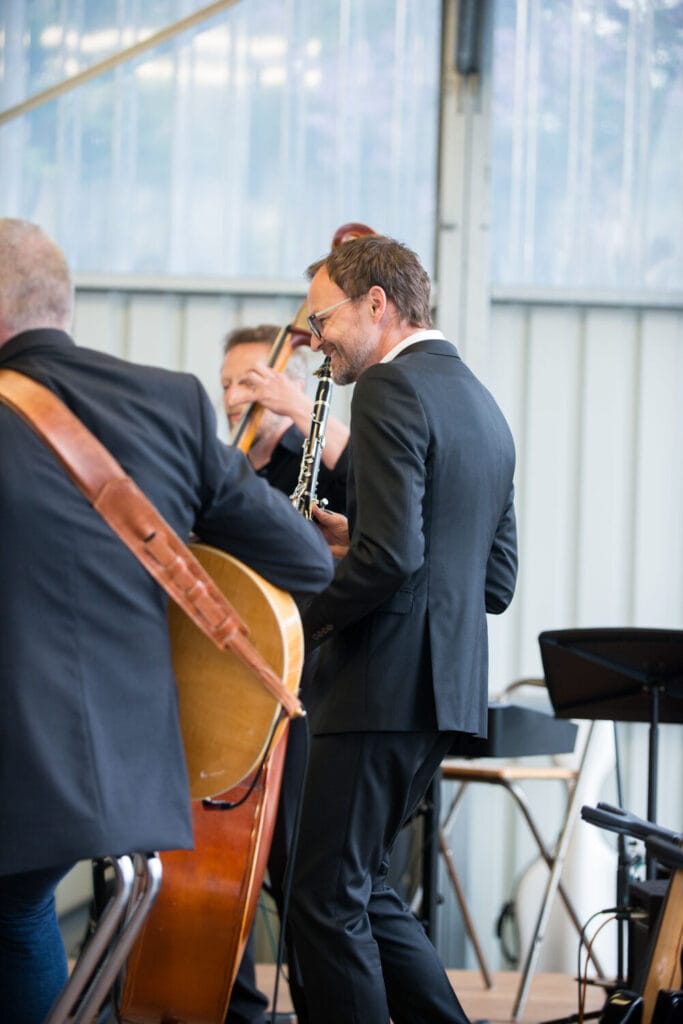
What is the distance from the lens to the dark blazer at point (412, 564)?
226cm

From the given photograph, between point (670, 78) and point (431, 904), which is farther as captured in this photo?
point (670, 78)

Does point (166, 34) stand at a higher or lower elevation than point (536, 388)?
higher

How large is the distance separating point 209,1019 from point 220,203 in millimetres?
3366

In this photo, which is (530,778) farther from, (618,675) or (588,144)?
(588,144)

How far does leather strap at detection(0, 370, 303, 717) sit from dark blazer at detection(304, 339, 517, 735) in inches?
17.0

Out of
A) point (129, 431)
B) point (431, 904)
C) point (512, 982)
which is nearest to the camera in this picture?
point (129, 431)

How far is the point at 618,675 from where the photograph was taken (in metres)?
2.98

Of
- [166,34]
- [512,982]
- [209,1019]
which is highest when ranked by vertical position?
[166,34]

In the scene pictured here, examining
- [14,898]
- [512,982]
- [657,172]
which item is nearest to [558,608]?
[512,982]

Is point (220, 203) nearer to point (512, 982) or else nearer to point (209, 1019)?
point (512, 982)

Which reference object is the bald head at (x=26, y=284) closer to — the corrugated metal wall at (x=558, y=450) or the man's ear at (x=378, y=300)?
the man's ear at (x=378, y=300)

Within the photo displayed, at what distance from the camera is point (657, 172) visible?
489cm

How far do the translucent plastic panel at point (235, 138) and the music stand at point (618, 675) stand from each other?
2313mm

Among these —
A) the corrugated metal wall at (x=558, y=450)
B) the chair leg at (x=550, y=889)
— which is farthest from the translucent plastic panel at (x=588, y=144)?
the chair leg at (x=550, y=889)
